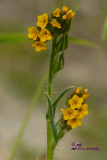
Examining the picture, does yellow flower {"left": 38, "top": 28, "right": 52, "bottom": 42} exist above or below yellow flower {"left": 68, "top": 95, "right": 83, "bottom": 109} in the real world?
above

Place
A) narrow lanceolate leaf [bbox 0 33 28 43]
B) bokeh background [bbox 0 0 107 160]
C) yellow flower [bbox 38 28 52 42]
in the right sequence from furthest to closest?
bokeh background [bbox 0 0 107 160] < narrow lanceolate leaf [bbox 0 33 28 43] < yellow flower [bbox 38 28 52 42]

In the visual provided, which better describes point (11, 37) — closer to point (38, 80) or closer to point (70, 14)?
point (70, 14)

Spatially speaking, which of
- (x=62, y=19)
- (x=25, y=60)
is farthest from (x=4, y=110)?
(x=62, y=19)

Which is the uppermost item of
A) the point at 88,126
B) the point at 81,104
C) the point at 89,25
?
the point at 81,104

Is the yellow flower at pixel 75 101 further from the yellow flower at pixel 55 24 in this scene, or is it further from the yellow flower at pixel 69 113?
the yellow flower at pixel 55 24

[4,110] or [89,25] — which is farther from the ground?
[89,25]

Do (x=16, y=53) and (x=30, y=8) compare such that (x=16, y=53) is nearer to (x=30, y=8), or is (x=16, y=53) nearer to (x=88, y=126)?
(x=30, y=8)

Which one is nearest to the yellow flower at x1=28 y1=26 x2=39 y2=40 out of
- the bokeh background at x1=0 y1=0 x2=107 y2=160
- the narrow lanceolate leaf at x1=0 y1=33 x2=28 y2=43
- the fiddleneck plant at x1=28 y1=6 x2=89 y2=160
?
the fiddleneck plant at x1=28 y1=6 x2=89 y2=160

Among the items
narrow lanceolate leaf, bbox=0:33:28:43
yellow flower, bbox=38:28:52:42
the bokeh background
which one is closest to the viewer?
yellow flower, bbox=38:28:52:42

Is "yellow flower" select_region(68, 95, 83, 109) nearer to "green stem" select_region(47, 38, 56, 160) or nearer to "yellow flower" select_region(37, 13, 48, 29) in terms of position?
"green stem" select_region(47, 38, 56, 160)
